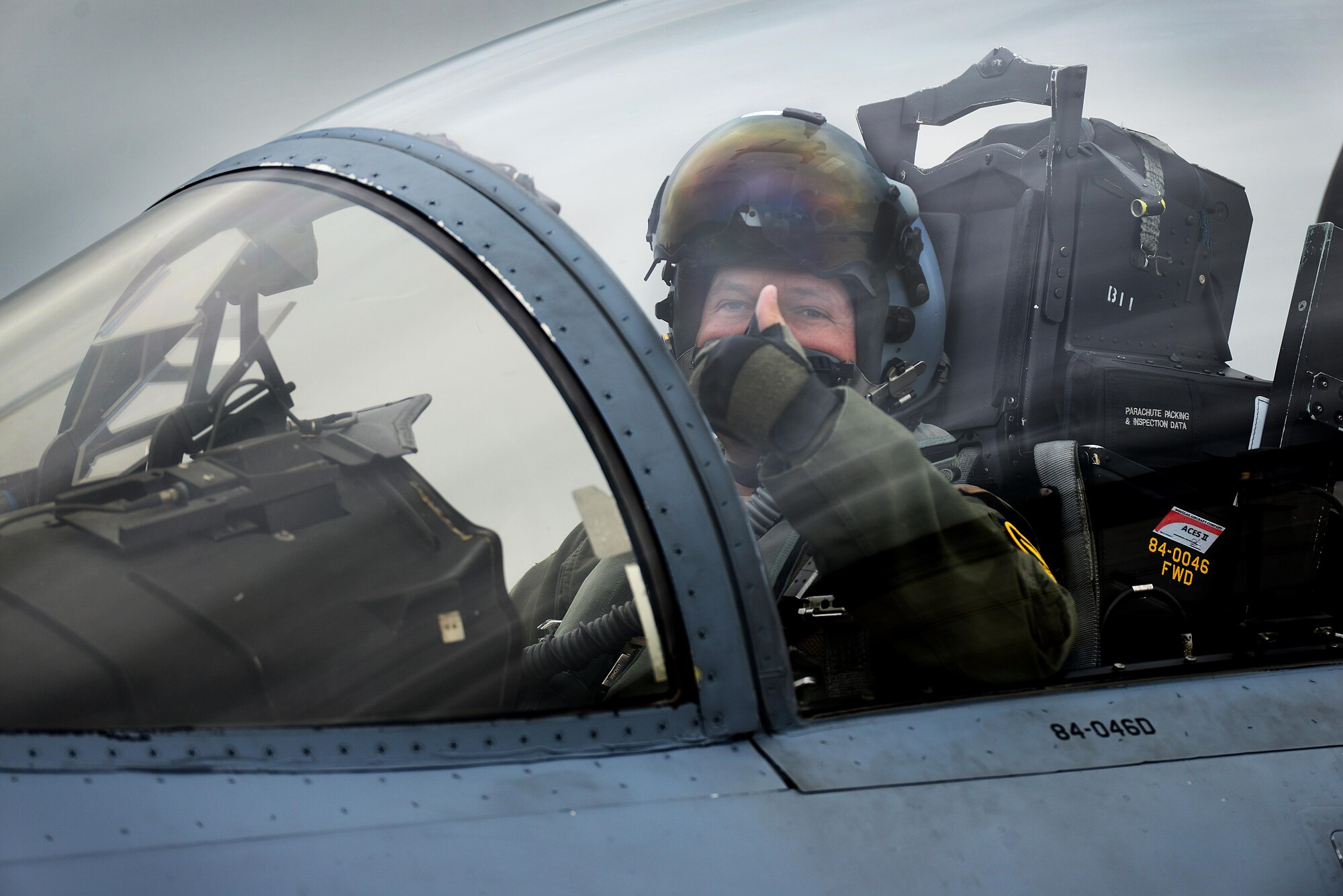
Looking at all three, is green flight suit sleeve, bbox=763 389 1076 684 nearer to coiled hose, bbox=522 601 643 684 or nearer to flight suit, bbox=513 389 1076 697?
flight suit, bbox=513 389 1076 697

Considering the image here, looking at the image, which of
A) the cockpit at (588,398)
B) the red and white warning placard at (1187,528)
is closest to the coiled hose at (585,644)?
the cockpit at (588,398)

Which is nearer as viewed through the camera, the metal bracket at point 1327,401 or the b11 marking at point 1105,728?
the b11 marking at point 1105,728

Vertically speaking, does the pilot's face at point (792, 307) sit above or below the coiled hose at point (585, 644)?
Answer: above

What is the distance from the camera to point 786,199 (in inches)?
66.0

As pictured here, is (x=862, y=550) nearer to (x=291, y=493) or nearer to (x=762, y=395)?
(x=762, y=395)

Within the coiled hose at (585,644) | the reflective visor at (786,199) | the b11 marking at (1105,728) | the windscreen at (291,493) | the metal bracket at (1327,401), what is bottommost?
the b11 marking at (1105,728)

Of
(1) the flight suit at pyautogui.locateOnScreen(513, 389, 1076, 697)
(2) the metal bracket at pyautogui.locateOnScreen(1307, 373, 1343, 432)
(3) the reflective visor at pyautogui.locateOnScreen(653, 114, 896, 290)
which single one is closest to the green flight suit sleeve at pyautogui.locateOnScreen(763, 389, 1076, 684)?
(1) the flight suit at pyautogui.locateOnScreen(513, 389, 1076, 697)

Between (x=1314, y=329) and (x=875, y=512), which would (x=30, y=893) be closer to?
(x=875, y=512)

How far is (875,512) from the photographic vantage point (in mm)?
1132

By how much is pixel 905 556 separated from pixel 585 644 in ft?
1.33

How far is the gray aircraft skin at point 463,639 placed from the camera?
89cm

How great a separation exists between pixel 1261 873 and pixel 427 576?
935 millimetres

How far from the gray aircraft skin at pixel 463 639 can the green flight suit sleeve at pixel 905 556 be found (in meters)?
0.06

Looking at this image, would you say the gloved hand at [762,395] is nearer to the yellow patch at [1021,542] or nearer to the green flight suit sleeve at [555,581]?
the green flight suit sleeve at [555,581]
